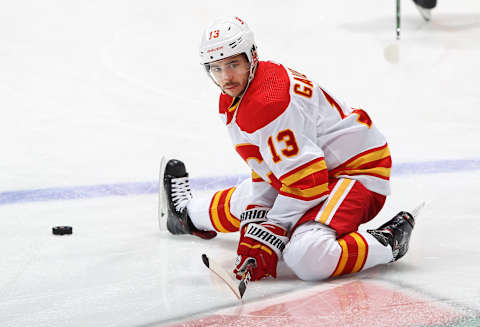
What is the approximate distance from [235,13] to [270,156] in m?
4.27

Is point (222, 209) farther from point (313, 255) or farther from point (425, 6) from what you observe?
point (425, 6)

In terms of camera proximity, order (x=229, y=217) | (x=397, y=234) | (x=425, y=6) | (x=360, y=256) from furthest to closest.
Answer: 1. (x=425, y=6)
2. (x=229, y=217)
3. (x=397, y=234)
4. (x=360, y=256)

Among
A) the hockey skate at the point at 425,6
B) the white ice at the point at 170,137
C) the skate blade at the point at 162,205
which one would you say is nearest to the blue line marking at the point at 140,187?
the white ice at the point at 170,137

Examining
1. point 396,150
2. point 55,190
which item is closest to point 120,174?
point 55,190

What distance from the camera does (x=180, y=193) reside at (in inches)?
93.0

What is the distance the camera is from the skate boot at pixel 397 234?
6.08 ft

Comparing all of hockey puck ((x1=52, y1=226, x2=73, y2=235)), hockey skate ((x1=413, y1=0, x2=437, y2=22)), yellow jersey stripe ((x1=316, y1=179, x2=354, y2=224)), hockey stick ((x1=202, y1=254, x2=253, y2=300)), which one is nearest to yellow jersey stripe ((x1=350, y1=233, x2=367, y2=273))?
yellow jersey stripe ((x1=316, y1=179, x2=354, y2=224))

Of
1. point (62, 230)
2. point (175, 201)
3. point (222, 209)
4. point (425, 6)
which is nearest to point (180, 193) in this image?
point (175, 201)

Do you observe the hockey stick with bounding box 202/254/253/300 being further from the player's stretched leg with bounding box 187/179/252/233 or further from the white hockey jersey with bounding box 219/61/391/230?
the player's stretched leg with bounding box 187/179/252/233

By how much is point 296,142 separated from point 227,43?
0.31 meters

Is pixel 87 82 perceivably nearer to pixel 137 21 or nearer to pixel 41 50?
pixel 41 50

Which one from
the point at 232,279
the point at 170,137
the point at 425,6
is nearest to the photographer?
the point at 232,279

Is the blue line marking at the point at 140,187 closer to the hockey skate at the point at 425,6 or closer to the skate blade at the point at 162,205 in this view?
the skate blade at the point at 162,205

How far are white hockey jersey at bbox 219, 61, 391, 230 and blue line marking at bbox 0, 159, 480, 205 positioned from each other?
907 mm
